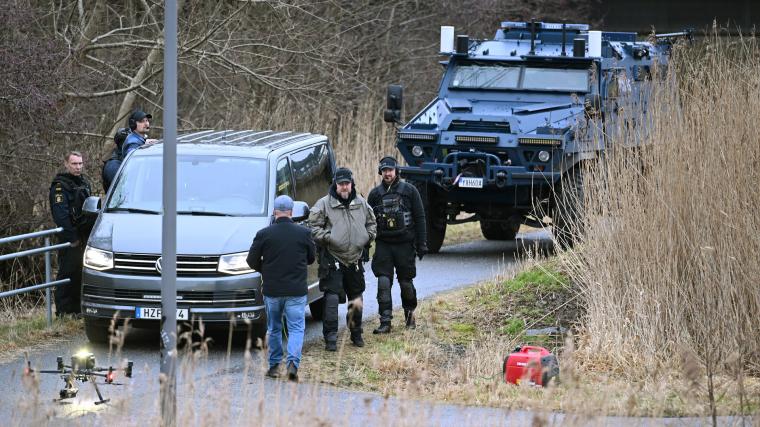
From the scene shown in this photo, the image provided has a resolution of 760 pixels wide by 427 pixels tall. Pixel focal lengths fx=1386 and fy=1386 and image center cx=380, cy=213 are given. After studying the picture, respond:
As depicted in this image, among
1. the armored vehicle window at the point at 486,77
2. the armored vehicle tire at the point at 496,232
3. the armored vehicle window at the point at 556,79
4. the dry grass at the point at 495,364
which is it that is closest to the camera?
the dry grass at the point at 495,364

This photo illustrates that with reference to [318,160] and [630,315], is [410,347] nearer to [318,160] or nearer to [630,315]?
[630,315]

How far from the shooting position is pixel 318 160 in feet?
45.1

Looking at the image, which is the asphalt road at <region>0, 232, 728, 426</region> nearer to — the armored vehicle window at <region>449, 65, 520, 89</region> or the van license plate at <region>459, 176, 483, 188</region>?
the van license plate at <region>459, 176, 483, 188</region>

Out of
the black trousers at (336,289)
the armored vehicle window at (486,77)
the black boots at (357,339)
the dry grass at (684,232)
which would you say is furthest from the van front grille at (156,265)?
the armored vehicle window at (486,77)

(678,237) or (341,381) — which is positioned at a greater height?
(678,237)

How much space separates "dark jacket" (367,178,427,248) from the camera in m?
12.7

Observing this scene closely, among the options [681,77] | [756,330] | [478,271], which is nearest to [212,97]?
[478,271]

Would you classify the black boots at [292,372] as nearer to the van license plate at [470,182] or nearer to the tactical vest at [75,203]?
the tactical vest at [75,203]

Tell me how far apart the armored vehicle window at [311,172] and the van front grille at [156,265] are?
67.3 inches

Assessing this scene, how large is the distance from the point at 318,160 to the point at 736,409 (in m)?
5.85

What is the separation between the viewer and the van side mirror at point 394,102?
1772 cm

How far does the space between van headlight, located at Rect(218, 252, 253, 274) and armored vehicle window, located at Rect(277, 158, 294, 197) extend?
43.7 inches

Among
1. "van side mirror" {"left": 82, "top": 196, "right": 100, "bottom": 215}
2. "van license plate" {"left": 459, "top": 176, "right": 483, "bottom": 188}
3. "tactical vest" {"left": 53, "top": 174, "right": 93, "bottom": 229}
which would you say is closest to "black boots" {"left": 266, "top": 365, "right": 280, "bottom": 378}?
"van side mirror" {"left": 82, "top": 196, "right": 100, "bottom": 215}

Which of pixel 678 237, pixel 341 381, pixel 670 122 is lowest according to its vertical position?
pixel 341 381
